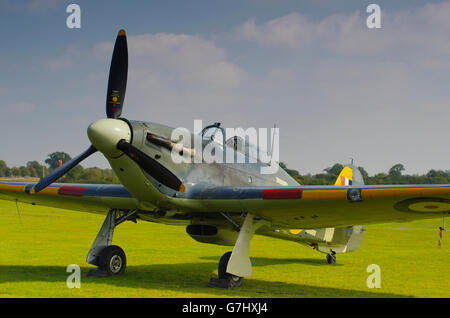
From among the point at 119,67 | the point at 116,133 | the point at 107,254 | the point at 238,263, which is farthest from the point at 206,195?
the point at 119,67

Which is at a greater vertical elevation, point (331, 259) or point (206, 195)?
point (206, 195)

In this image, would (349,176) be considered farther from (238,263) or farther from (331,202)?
(238,263)

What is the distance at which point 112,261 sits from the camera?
30.7 ft

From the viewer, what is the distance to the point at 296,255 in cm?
1459

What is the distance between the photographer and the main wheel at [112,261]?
9.22 meters

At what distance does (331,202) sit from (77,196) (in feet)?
17.5

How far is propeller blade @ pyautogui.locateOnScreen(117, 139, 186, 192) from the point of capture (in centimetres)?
754

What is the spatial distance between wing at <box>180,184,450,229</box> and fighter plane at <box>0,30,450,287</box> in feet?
0.05

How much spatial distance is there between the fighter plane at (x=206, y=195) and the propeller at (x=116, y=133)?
2cm

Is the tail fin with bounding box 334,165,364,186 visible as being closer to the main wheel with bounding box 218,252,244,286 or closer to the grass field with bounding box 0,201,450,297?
the grass field with bounding box 0,201,450,297

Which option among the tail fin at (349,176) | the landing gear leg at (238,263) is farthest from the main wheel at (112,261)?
the tail fin at (349,176)

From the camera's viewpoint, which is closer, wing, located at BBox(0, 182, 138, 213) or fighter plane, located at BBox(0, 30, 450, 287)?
fighter plane, located at BBox(0, 30, 450, 287)

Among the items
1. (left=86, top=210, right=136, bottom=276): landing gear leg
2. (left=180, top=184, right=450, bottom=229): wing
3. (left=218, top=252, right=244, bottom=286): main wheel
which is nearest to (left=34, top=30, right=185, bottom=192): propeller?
(left=180, top=184, right=450, bottom=229): wing

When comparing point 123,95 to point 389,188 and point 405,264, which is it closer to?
point 389,188
